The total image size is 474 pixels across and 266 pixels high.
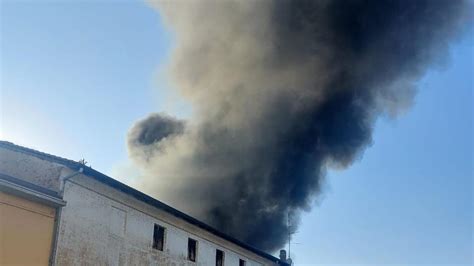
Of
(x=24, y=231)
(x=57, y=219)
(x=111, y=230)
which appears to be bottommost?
(x=24, y=231)

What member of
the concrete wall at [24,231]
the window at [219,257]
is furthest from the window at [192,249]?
the concrete wall at [24,231]

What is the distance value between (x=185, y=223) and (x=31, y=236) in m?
7.12

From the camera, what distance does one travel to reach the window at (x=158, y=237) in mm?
16156

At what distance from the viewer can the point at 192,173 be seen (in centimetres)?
3116

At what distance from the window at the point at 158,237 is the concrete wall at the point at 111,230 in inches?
5.2

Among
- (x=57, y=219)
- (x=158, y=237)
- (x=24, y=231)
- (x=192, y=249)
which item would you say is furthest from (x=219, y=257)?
(x=24, y=231)

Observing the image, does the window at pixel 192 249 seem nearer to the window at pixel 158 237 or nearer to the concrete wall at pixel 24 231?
the window at pixel 158 237

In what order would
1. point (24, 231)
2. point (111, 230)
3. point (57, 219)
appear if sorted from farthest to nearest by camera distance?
point (111, 230) < point (57, 219) < point (24, 231)

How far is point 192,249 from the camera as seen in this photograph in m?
18.3

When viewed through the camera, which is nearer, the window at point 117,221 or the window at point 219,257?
the window at point 117,221

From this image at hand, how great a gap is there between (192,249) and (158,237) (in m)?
2.26

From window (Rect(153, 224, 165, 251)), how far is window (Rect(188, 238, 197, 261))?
5.74ft

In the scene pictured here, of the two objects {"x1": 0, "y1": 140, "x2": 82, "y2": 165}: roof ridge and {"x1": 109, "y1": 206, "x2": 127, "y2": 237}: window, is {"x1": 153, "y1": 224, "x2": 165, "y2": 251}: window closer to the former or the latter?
{"x1": 109, "y1": 206, "x2": 127, "y2": 237}: window

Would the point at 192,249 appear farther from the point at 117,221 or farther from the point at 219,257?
the point at 117,221
